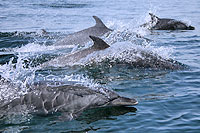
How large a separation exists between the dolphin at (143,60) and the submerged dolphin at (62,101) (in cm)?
333

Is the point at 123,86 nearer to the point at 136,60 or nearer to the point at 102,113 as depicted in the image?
the point at 102,113

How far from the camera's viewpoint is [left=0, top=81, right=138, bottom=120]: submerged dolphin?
252 inches

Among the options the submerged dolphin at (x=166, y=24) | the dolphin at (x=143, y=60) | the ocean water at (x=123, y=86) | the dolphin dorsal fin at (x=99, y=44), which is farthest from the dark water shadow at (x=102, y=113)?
the submerged dolphin at (x=166, y=24)

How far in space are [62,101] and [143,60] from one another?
4.02 meters

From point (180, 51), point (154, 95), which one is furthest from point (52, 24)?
point (154, 95)

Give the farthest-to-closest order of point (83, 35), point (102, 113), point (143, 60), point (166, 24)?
point (166, 24), point (83, 35), point (143, 60), point (102, 113)

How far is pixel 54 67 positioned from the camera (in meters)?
10.2

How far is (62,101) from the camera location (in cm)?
645

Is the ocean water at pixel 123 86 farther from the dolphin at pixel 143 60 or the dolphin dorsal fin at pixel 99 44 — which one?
the dolphin dorsal fin at pixel 99 44

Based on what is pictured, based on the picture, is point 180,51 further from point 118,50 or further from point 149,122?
point 149,122

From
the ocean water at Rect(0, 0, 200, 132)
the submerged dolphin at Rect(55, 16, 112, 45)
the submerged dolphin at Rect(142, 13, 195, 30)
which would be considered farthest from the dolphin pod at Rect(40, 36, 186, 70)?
the submerged dolphin at Rect(142, 13, 195, 30)

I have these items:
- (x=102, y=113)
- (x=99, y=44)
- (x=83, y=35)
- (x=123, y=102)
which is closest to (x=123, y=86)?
(x=123, y=102)

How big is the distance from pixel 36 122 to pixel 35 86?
0.87 metres

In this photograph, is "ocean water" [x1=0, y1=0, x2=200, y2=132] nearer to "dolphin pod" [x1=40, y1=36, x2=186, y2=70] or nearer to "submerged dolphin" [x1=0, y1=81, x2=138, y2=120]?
"submerged dolphin" [x1=0, y1=81, x2=138, y2=120]
